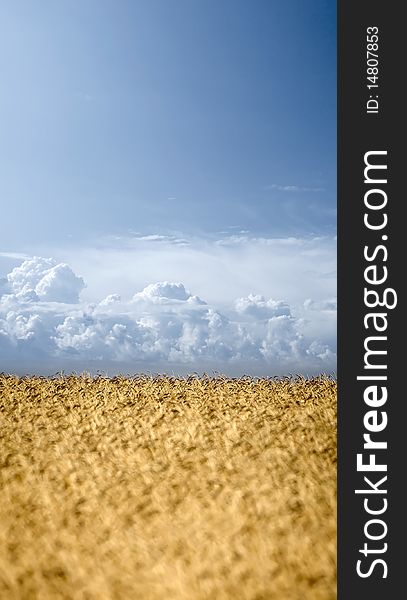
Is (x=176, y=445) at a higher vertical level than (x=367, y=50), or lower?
lower

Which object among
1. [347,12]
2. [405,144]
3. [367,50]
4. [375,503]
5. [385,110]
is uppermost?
[347,12]

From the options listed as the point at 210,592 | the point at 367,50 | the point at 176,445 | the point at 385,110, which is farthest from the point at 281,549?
the point at 367,50

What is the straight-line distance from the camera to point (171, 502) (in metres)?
6.73

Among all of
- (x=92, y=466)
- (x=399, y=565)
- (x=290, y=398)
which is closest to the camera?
(x=399, y=565)

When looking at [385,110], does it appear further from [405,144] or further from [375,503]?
[375,503]

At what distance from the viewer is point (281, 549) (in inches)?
223

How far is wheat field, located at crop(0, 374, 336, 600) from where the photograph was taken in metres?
5.59

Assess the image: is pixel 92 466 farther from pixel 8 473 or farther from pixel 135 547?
pixel 135 547

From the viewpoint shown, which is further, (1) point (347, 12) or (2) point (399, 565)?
(1) point (347, 12)

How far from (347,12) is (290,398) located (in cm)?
740

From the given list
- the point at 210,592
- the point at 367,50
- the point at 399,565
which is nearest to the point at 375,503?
the point at 399,565

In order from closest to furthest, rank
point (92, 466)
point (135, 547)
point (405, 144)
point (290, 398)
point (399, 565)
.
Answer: point (399, 565) → point (405, 144) → point (135, 547) → point (92, 466) → point (290, 398)

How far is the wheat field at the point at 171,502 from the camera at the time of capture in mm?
5594

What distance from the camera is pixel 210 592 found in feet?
17.6
